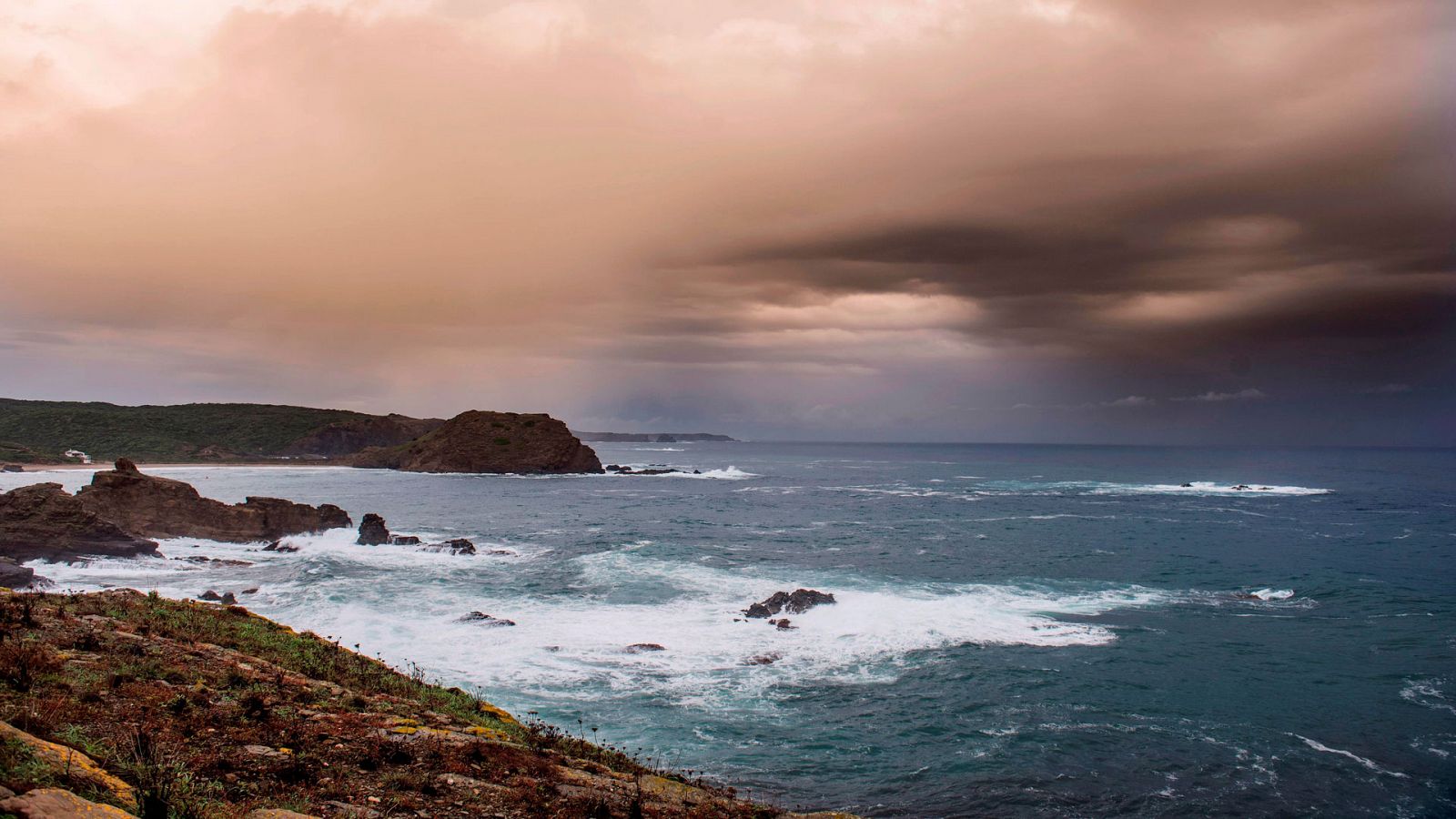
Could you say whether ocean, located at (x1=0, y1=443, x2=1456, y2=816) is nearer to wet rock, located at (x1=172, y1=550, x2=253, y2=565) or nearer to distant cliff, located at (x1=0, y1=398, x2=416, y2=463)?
wet rock, located at (x1=172, y1=550, x2=253, y2=565)

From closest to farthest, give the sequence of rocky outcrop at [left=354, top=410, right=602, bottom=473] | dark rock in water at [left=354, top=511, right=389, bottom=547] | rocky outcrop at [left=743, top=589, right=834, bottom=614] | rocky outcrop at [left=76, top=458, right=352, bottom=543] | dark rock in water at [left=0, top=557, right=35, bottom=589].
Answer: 1. dark rock in water at [left=0, top=557, right=35, bottom=589]
2. rocky outcrop at [left=743, top=589, right=834, bottom=614]
3. rocky outcrop at [left=76, top=458, right=352, bottom=543]
4. dark rock in water at [left=354, top=511, right=389, bottom=547]
5. rocky outcrop at [left=354, top=410, right=602, bottom=473]

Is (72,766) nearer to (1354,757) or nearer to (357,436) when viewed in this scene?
(1354,757)

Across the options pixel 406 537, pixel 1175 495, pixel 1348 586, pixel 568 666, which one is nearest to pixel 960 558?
pixel 1348 586

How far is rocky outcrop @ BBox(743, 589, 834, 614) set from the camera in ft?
92.4

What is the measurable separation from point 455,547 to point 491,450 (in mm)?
78464

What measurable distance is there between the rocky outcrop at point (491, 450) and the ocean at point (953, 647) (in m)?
62.4

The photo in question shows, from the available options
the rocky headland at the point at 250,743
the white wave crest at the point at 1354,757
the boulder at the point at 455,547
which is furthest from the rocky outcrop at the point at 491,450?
the white wave crest at the point at 1354,757

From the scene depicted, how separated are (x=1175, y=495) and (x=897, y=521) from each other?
150 ft

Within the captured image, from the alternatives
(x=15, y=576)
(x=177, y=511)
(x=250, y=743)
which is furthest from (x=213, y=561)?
(x=250, y=743)

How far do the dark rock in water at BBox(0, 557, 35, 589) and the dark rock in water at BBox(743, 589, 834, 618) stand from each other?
974 inches

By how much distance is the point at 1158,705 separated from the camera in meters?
19.8

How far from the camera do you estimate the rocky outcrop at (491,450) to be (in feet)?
384

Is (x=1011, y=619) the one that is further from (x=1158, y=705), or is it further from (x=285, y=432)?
(x=285, y=432)

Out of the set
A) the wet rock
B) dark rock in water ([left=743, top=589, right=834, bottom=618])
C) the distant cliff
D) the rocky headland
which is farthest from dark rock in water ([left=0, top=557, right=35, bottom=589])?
the distant cliff
